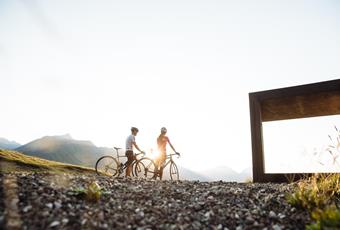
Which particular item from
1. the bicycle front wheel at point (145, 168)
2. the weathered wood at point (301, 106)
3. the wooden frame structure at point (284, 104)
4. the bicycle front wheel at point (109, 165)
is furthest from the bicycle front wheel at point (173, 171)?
the weathered wood at point (301, 106)

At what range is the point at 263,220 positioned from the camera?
18.5ft

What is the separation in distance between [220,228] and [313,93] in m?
7.63

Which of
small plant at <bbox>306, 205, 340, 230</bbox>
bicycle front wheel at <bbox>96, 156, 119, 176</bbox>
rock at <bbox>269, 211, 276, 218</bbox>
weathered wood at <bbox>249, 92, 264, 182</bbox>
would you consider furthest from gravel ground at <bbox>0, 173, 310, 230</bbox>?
bicycle front wheel at <bbox>96, 156, 119, 176</bbox>

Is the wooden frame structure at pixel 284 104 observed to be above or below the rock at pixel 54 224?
above

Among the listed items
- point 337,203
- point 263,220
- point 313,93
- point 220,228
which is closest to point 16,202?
point 220,228

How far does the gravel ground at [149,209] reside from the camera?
4.94 meters

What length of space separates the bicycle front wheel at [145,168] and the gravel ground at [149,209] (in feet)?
20.0

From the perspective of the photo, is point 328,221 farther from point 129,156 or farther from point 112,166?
point 112,166

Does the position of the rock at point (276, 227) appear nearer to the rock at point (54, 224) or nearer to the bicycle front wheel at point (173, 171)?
the rock at point (54, 224)

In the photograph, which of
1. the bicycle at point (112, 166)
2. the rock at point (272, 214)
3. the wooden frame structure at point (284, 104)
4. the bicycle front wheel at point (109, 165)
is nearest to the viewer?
the rock at point (272, 214)

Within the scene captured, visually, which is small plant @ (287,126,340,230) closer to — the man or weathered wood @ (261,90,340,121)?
weathered wood @ (261,90,340,121)

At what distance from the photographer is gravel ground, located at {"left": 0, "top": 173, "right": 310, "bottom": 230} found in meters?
4.94

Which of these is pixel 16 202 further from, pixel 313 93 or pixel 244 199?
pixel 313 93

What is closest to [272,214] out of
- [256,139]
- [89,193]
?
[89,193]
